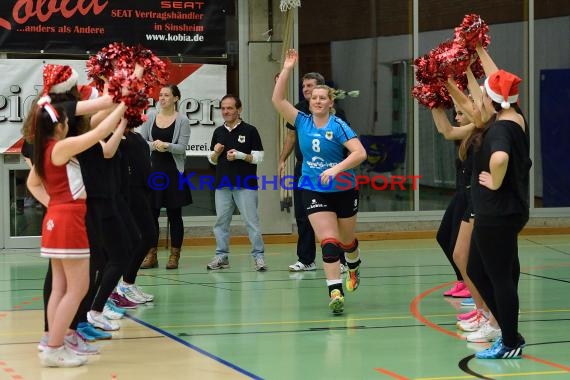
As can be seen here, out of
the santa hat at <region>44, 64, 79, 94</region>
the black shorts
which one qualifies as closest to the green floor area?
the black shorts

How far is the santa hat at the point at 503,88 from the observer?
21.7ft

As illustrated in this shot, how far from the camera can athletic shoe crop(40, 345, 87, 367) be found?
6.57m

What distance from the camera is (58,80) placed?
22.0 feet

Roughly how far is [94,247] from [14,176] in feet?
22.8

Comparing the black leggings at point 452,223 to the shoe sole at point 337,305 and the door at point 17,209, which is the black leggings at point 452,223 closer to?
the shoe sole at point 337,305

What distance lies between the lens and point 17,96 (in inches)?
536

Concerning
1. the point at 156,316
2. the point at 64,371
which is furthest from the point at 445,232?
the point at 64,371

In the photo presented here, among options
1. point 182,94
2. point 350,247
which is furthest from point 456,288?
point 182,94

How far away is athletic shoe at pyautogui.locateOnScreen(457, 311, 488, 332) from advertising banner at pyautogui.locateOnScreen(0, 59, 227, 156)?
6932 millimetres

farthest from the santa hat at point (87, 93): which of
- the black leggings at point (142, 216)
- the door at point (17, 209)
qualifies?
the door at point (17, 209)

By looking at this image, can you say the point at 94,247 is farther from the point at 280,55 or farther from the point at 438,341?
the point at 280,55

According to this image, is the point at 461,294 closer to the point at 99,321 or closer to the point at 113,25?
the point at 99,321

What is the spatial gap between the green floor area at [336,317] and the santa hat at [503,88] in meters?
1.61

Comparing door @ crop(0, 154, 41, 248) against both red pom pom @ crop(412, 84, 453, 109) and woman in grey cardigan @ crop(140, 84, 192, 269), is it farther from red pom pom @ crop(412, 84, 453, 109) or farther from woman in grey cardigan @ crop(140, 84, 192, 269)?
red pom pom @ crop(412, 84, 453, 109)
